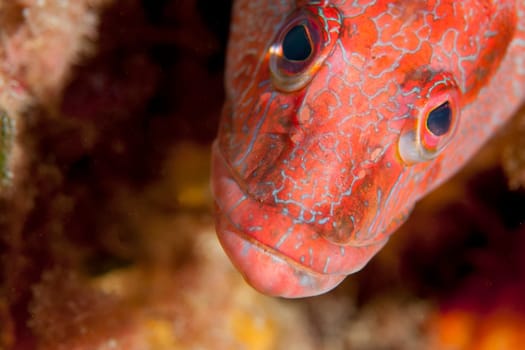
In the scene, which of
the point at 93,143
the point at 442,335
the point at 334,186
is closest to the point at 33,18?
the point at 93,143

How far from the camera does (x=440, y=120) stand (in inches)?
97.1

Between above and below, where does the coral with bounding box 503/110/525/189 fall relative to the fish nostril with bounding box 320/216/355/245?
below

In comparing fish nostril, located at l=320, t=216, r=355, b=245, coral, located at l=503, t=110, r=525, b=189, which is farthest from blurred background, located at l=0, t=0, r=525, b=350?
fish nostril, located at l=320, t=216, r=355, b=245

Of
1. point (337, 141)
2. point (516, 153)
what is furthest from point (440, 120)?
point (516, 153)

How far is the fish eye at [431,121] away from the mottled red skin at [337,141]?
1cm

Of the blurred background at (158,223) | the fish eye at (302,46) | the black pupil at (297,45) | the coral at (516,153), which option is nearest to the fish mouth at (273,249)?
the fish eye at (302,46)

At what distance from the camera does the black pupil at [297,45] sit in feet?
8.00

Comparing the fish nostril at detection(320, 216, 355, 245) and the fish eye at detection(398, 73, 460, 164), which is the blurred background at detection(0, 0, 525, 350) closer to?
the fish eye at detection(398, 73, 460, 164)

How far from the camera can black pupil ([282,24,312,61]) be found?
8.00ft

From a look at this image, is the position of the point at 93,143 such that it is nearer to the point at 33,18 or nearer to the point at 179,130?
the point at 179,130

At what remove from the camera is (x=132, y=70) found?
12.0 ft

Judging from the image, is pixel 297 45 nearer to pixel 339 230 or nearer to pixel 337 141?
pixel 337 141

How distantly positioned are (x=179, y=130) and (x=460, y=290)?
8.79 feet

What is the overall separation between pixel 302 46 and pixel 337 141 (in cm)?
54
